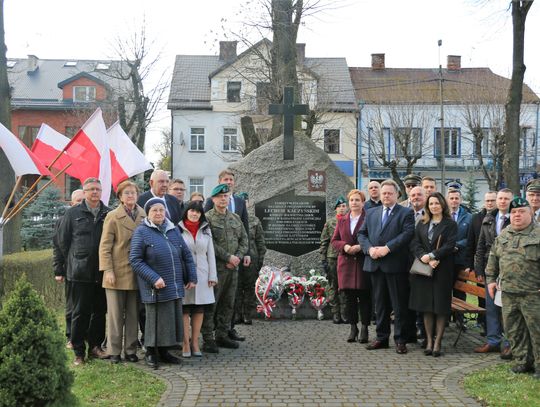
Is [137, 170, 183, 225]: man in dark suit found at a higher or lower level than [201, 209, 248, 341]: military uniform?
higher

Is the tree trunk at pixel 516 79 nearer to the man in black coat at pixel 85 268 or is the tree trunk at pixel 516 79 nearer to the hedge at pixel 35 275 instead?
the hedge at pixel 35 275

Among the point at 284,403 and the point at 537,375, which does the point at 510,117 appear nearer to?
the point at 537,375

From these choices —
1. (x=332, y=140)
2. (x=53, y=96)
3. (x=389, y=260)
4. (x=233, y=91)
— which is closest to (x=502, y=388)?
(x=389, y=260)

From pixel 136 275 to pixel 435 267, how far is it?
132 inches

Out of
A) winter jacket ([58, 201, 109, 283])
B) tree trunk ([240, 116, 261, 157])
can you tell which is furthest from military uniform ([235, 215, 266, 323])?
tree trunk ([240, 116, 261, 157])

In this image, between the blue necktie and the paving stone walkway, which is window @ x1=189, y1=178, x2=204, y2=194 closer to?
the paving stone walkway

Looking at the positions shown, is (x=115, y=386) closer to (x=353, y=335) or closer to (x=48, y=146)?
(x=353, y=335)

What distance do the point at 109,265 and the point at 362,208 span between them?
135 inches

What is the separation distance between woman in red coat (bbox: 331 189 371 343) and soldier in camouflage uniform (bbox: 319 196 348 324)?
1.09 metres

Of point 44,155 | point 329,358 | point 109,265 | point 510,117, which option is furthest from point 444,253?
point 510,117

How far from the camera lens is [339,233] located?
8.57 m

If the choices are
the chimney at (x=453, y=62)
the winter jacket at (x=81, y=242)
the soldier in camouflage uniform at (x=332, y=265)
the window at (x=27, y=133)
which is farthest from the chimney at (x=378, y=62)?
the winter jacket at (x=81, y=242)

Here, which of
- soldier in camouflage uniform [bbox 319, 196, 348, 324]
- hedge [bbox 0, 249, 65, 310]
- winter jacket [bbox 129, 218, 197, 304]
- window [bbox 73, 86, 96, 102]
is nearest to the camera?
winter jacket [bbox 129, 218, 197, 304]

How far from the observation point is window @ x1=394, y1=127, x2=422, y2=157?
35.9m
